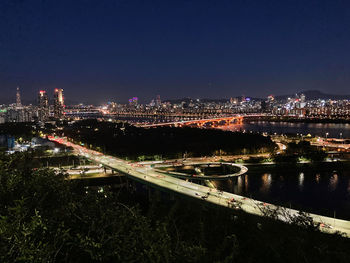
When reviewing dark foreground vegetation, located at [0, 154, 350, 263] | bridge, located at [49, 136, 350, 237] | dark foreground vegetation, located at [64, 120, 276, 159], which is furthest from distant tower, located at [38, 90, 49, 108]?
dark foreground vegetation, located at [0, 154, 350, 263]

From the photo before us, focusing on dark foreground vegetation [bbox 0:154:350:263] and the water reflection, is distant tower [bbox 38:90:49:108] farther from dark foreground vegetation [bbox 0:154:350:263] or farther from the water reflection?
dark foreground vegetation [bbox 0:154:350:263]

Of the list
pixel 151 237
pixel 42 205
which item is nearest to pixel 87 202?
pixel 42 205

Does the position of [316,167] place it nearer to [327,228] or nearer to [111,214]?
[327,228]

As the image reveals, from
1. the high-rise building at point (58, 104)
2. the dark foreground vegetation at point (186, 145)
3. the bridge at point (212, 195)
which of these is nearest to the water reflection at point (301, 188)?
the bridge at point (212, 195)

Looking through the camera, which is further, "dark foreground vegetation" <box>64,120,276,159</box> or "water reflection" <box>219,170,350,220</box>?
"dark foreground vegetation" <box>64,120,276,159</box>

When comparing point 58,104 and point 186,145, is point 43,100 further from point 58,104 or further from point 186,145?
point 186,145

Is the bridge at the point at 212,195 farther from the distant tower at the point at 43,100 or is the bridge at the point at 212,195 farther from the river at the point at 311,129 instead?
the distant tower at the point at 43,100

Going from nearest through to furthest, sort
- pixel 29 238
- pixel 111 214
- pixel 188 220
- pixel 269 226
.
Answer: pixel 29 238
pixel 111 214
pixel 269 226
pixel 188 220

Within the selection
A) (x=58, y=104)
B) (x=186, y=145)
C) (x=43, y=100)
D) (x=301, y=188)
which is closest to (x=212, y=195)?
(x=301, y=188)
